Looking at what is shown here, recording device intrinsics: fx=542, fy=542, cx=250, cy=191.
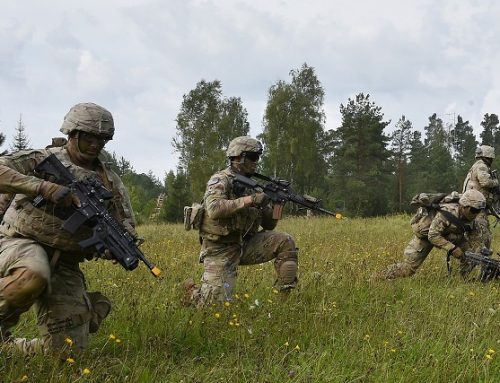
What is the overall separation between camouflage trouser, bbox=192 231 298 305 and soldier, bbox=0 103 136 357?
149 centimetres

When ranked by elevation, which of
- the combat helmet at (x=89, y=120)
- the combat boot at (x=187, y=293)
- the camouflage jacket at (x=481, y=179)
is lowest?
the combat boot at (x=187, y=293)

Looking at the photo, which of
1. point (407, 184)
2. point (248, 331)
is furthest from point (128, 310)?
point (407, 184)

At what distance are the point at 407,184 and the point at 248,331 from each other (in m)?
39.8

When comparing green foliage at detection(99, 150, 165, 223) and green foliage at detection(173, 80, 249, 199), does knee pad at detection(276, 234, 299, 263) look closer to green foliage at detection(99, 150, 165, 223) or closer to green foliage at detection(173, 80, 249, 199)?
green foliage at detection(99, 150, 165, 223)

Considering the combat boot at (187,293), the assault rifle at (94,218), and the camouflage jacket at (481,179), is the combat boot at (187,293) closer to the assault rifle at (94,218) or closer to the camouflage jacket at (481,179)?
the assault rifle at (94,218)

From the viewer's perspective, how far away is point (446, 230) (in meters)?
7.39

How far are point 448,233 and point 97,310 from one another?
17.1 ft

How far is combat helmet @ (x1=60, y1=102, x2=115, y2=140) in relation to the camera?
150 inches

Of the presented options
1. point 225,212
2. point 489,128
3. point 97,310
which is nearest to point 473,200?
point 225,212

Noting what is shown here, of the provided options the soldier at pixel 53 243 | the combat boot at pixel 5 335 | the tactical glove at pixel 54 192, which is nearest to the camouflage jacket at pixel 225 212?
the soldier at pixel 53 243

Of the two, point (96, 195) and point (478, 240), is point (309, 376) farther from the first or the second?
point (478, 240)

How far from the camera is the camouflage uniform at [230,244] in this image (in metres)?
5.32

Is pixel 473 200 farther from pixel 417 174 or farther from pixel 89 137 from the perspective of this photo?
pixel 417 174

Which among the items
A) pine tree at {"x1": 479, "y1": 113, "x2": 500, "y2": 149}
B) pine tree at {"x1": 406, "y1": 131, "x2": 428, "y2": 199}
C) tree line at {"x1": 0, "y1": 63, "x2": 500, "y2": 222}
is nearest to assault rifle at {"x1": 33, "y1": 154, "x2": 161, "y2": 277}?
tree line at {"x1": 0, "y1": 63, "x2": 500, "y2": 222}
